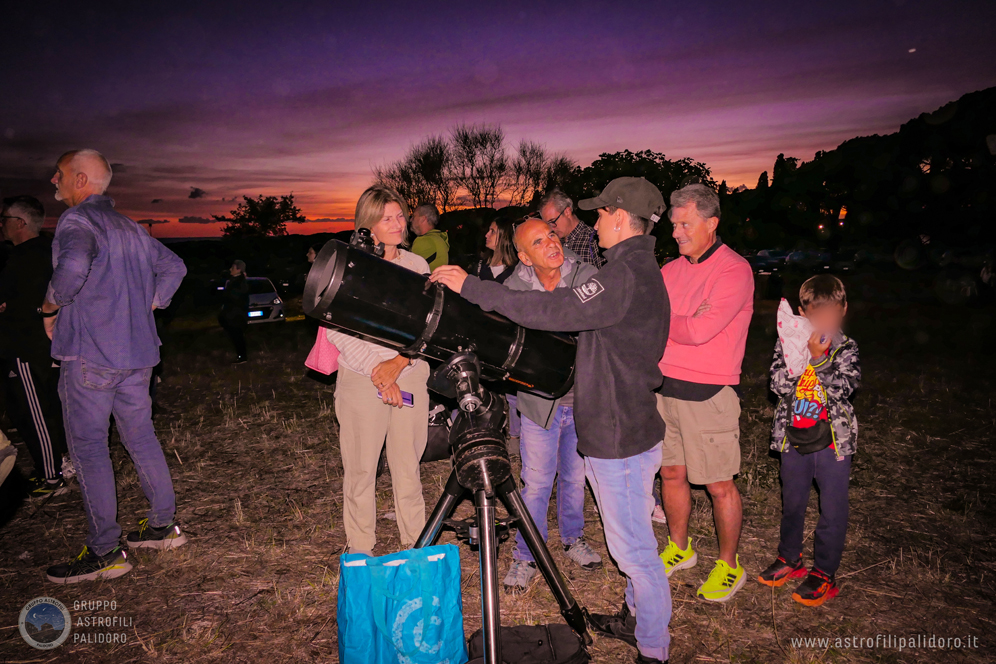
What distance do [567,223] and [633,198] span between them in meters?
2.25

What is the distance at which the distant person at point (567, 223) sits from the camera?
4758 mm

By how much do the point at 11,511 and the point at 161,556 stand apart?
1.61 metres

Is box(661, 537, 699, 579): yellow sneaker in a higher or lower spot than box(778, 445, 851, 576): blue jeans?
lower

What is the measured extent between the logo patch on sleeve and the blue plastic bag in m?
1.27

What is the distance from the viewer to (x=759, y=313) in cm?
1667

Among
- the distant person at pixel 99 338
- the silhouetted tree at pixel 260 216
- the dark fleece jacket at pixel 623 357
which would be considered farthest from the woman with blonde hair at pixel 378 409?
the silhouetted tree at pixel 260 216

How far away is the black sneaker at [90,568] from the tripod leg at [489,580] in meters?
2.88

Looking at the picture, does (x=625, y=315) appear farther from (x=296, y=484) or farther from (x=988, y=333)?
(x=988, y=333)

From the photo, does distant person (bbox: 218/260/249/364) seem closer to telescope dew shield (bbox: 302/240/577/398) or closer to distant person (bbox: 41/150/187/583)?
distant person (bbox: 41/150/187/583)

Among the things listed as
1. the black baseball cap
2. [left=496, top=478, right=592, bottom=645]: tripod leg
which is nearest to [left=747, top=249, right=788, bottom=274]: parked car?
the black baseball cap

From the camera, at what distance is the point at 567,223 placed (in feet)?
15.8

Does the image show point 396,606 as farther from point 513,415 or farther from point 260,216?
point 260,216

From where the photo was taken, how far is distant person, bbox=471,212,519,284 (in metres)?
4.68

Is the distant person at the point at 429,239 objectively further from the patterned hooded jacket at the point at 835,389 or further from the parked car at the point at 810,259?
the parked car at the point at 810,259
